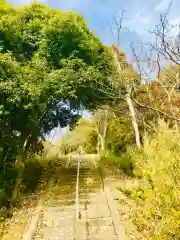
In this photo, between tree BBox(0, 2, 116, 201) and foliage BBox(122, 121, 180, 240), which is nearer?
foliage BBox(122, 121, 180, 240)

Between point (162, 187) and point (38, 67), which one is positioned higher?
point (38, 67)

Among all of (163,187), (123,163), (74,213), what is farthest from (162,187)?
(123,163)

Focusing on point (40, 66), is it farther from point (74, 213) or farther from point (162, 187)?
point (162, 187)

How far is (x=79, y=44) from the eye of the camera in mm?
15758

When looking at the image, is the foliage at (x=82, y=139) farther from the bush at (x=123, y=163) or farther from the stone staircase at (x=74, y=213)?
the stone staircase at (x=74, y=213)

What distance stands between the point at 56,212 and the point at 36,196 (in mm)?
2564

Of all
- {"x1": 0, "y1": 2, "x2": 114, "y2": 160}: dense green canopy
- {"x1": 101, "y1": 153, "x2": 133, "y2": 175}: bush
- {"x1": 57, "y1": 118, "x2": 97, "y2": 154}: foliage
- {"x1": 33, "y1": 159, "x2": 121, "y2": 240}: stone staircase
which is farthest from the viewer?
{"x1": 57, "y1": 118, "x2": 97, "y2": 154}: foliage

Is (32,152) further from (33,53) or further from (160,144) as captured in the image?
(160,144)

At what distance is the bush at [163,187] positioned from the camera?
6.49 m

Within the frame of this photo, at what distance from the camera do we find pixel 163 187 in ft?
22.6

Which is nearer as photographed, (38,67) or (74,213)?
(74,213)

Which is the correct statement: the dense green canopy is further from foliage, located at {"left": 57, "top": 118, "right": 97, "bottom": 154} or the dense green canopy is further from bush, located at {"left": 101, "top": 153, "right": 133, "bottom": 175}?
foliage, located at {"left": 57, "top": 118, "right": 97, "bottom": 154}

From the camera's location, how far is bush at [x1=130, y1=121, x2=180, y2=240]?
6492mm

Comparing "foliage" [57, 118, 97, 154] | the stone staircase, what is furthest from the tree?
"foliage" [57, 118, 97, 154]
